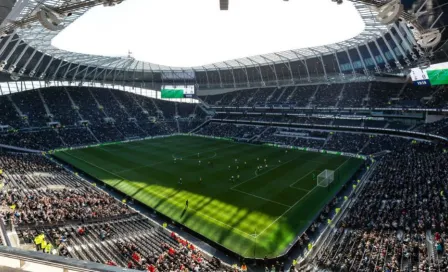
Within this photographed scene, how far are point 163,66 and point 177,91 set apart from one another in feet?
26.4

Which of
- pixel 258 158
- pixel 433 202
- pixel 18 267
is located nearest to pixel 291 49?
pixel 258 158

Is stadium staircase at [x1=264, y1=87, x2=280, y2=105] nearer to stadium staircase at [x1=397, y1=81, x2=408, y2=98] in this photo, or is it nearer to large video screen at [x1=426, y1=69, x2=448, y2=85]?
stadium staircase at [x1=397, y1=81, x2=408, y2=98]

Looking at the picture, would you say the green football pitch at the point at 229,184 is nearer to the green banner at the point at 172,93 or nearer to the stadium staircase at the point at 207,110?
the green banner at the point at 172,93

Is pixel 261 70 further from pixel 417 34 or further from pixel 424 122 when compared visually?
pixel 417 34

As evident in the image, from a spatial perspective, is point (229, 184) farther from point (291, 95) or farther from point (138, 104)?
point (138, 104)

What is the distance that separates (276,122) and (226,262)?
167ft

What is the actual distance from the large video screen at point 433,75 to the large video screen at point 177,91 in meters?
57.0

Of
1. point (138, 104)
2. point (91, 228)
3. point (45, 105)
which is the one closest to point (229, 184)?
point (91, 228)

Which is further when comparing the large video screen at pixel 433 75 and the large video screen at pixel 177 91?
the large video screen at pixel 177 91

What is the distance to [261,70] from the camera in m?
78.6

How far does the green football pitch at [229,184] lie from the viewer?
23750 millimetres

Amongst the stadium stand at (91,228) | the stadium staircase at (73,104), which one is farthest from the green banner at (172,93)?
the stadium stand at (91,228)

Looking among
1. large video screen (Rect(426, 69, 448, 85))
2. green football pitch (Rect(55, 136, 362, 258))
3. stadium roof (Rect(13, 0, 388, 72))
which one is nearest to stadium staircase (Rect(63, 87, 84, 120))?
stadium roof (Rect(13, 0, 388, 72))

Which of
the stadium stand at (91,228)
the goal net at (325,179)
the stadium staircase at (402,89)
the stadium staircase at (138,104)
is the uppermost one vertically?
the stadium staircase at (402,89)
